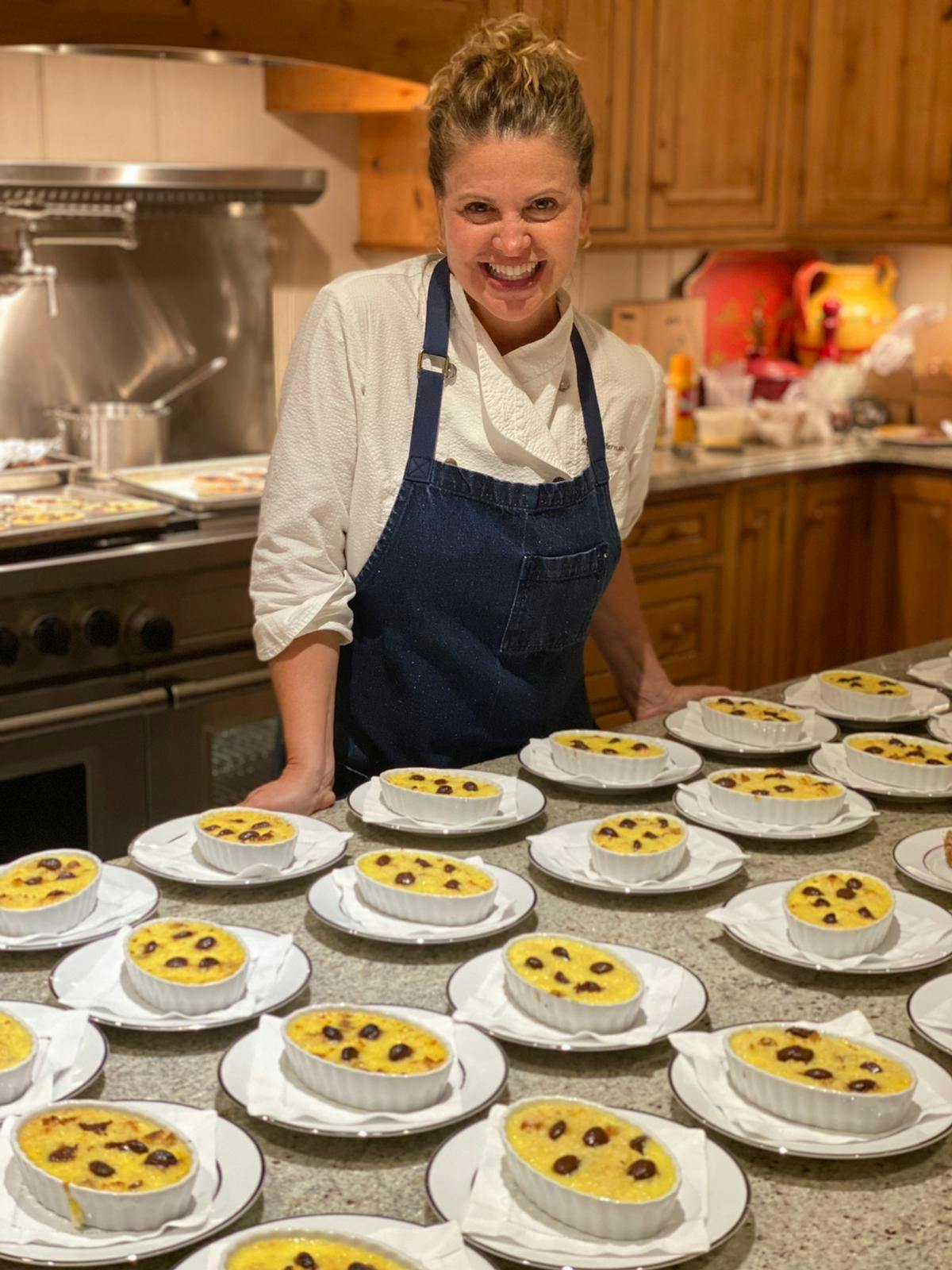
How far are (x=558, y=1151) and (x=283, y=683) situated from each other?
90cm

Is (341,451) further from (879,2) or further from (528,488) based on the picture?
(879,2)

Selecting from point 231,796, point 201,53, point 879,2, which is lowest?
point 231,796

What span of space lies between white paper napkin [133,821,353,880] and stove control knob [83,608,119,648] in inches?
52.5

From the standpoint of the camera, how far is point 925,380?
4500 millimetres

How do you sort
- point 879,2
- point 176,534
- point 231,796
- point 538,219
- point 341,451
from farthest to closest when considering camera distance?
1. point 879,2
2. point 231,796
3. point 176,534
4. point 341,451
5. point 538,219

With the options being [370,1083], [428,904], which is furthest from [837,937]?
[370,1083]

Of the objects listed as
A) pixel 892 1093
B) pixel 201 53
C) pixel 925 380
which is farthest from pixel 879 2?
pixel 892 1093

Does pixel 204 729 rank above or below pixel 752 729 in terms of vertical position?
below

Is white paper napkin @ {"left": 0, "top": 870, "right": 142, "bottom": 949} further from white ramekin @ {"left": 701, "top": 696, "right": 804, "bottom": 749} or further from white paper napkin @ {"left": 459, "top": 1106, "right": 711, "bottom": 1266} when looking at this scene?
white ramekin @ {"left": 701, "top": 696, "right": 804, "bottom": 749}

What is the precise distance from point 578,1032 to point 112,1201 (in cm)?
38

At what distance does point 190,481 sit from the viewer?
316 cm

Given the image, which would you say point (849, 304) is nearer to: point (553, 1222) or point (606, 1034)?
point (606, 1034)

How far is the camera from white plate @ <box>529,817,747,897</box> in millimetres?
1387

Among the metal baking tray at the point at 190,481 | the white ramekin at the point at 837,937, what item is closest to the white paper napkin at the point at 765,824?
the white ramekin at the point at 837,937
